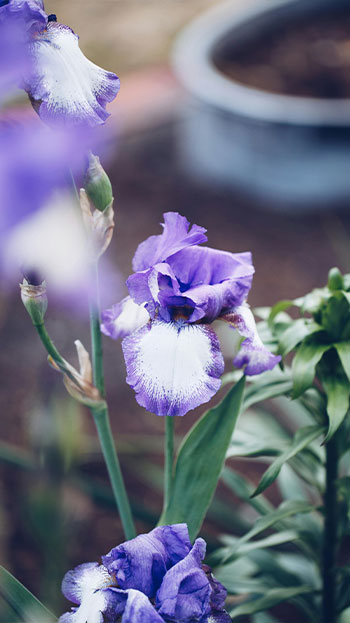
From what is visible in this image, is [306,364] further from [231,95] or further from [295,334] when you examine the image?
[231,95]

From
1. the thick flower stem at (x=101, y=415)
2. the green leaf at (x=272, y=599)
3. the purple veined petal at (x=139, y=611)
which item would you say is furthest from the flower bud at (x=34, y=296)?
the green leaf at (x=272, y=599)

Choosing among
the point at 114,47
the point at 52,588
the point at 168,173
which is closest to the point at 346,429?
the point at 52,588

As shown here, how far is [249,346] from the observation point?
1.90 feet

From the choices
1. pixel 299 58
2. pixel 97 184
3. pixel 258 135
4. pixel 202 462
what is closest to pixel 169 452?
pixel 202 462

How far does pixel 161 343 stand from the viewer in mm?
535

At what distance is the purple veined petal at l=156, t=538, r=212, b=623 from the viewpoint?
47cm

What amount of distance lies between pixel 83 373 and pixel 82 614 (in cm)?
23

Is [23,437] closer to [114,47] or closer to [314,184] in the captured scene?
[314,184]

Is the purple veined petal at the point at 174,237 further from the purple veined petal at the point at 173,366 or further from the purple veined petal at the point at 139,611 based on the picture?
the purple veined petal at the point at 139,611

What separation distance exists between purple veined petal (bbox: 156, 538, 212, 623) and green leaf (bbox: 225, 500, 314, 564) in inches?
10.0

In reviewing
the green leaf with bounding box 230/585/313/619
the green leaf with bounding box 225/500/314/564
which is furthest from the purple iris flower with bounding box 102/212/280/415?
the green leaf with bounding box 230/585/313/619

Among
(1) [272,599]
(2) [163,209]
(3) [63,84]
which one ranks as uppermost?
(3) [63,84]

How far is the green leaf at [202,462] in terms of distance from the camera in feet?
2.23

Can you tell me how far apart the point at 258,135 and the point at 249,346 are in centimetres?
167
